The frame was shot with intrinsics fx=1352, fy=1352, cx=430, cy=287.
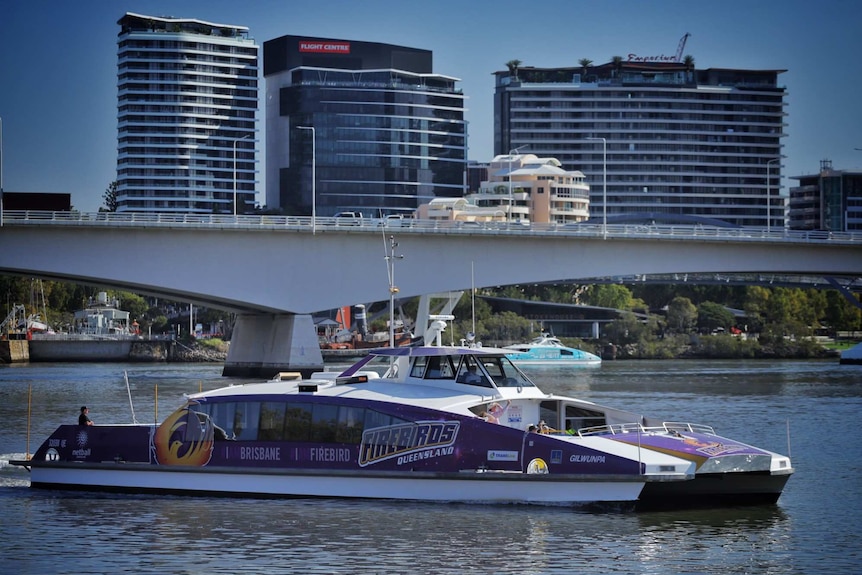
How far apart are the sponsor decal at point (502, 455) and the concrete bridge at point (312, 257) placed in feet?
128

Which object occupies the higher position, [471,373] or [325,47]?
[325,47]

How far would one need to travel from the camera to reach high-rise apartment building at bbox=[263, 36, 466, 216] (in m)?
184

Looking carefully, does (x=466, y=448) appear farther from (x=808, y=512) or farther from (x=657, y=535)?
(x=808, y=512)

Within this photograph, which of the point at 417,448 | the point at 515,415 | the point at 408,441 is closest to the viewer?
the point at 417,448

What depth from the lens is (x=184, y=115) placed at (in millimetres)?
192625

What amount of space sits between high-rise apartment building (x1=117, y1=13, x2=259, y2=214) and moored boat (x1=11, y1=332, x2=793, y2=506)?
6494 inches

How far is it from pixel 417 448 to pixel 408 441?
0.24 metres

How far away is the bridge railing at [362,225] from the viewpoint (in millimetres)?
64688

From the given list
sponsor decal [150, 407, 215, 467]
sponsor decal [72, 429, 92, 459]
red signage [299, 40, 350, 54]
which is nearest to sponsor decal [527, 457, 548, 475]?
sponsor decal [150, 407, 215, 467]

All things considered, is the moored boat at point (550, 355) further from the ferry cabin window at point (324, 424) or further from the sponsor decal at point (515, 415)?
the ferry cabin window at point (324, 424)

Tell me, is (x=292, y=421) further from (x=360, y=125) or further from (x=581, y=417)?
(x=360, y=125)

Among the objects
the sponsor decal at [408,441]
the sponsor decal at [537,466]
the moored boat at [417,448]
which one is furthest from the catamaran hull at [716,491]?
the sponsor decal at [408,441]

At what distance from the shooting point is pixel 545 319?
424ft

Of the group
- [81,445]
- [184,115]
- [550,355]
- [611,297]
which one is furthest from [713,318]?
[81,445]
